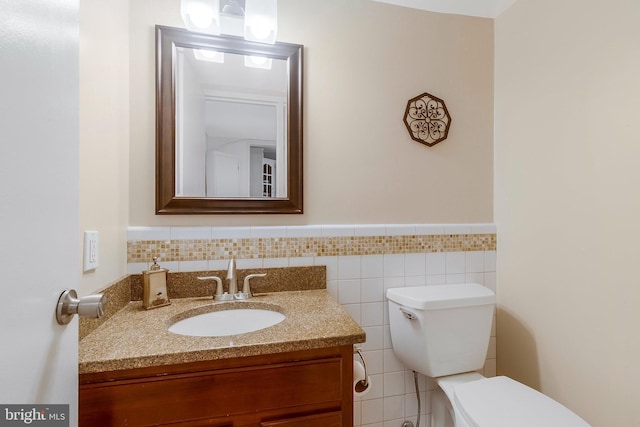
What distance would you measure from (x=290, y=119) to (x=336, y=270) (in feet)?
2.47

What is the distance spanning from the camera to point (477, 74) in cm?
159

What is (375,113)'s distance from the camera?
1469mm

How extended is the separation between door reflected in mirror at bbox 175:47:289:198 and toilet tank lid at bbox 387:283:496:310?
0.74m

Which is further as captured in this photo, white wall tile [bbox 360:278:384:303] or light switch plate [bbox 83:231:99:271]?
white wall tile [bbox 360:278:384:303]

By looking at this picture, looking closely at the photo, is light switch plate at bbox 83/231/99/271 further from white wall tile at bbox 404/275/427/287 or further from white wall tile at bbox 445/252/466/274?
white wall tile at bbox 445/252/466/274

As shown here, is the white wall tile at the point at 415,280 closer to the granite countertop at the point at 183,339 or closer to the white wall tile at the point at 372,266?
the white wall tile at the point at 372,266

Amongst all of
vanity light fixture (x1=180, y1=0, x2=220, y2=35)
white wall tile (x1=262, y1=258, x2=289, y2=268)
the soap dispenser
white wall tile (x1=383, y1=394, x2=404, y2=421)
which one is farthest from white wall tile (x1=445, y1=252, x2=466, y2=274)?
vanity light fixture (x1=180, y1=0, x2=220, y2=35)

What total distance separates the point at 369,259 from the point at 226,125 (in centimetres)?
93

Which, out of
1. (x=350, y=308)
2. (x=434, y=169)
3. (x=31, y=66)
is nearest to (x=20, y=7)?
(x=31, y=66)

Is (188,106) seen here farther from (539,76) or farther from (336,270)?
(539,76)

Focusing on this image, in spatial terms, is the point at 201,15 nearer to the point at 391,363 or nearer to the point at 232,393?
the point at 232,393

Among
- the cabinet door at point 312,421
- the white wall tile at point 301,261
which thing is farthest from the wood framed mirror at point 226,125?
the cabinet door at point 312,421

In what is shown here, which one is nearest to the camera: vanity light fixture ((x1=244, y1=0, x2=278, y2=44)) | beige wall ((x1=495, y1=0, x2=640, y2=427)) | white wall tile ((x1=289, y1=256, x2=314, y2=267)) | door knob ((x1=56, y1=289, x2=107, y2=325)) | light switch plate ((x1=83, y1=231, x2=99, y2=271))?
door knob ((x1=56, y1=289, x2=107, y2=325))

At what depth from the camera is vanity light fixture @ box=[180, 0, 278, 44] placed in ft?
3.91
